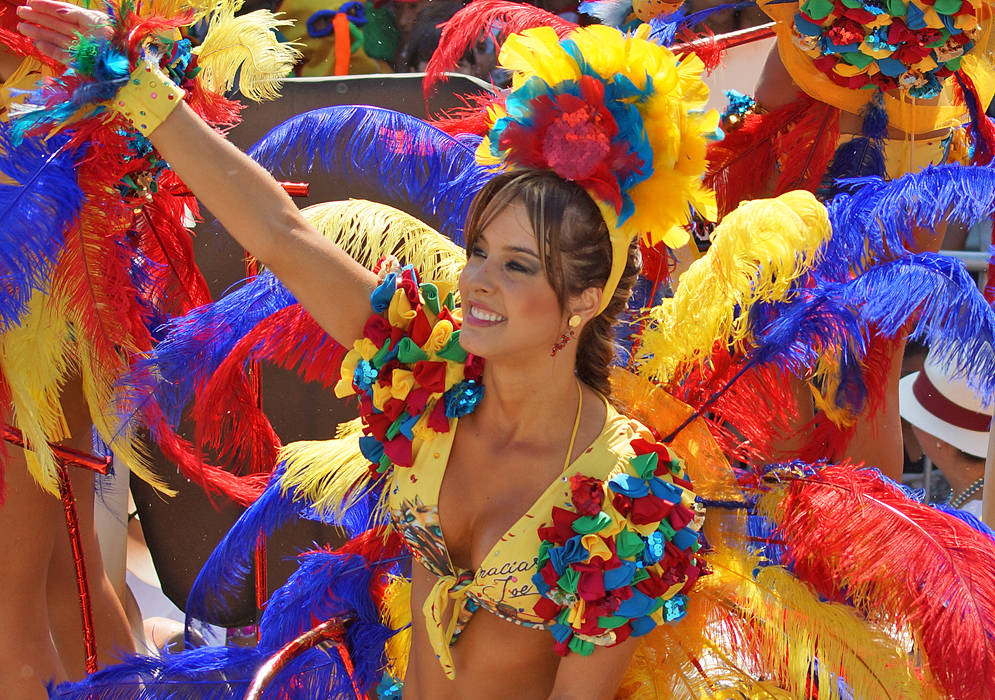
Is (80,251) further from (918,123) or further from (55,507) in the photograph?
(918,123)

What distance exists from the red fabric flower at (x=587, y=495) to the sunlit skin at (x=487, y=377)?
0.24 feet

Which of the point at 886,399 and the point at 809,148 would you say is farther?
the point at 809,148

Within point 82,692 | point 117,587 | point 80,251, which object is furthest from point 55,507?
point 117,587

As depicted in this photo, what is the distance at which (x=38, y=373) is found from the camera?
185cm

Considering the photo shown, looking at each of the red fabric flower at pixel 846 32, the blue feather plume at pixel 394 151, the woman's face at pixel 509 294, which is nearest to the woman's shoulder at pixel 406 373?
the woman's face at pixel 509 294

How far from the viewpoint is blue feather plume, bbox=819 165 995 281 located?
5.69 ft

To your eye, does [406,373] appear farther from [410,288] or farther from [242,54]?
[242,54]

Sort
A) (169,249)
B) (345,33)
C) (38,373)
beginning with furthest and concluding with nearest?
(345,33)
(169,249)
(38,373)

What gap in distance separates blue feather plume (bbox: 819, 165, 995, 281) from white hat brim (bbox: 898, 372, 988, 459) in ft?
5.05

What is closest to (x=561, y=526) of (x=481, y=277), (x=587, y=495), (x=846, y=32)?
(x=587, y=495)

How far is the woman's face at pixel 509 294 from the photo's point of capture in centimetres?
145

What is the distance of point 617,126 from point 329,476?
0.95 meters

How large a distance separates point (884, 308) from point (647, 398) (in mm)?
457

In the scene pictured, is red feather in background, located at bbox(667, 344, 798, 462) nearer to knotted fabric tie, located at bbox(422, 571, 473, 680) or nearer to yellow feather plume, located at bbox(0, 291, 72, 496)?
knotted fabric tie, located at bbox(422, 571, 473, 680)
